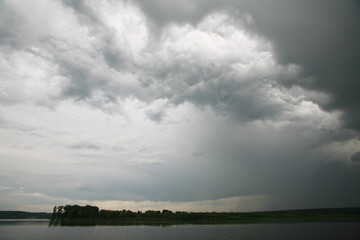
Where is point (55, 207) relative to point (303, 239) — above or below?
above

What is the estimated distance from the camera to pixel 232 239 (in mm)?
69000

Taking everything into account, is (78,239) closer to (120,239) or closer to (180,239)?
(120,239)

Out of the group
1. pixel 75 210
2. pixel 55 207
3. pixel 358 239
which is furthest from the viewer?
pixel 75 210

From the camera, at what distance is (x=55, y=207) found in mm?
172500

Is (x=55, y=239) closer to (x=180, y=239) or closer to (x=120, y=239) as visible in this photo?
(x=120, y=239)

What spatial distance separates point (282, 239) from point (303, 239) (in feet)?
24.4

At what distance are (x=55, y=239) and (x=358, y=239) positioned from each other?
93.0 meters

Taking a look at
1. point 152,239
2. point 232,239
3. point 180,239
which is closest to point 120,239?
point 152,239

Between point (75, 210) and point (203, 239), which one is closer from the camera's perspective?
point (203, 239)

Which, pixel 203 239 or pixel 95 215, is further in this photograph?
pixel 95 215

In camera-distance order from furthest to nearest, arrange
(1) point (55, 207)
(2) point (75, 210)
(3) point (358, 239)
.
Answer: (2) point (75, 210)
(1) point (55, 207)
(3) point (358, 239)

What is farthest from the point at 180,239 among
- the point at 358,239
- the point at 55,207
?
the point at 55,207

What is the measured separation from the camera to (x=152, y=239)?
71.7m

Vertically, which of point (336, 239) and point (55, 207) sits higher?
point (55, 207)
